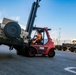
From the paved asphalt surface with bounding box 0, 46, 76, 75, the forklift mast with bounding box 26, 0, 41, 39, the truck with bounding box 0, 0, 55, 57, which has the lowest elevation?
the paved asphalt surface with bounding box 0, 46, 76, 75

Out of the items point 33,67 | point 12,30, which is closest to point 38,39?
point 12,30

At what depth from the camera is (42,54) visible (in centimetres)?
1558

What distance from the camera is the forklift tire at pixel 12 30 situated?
1222cm

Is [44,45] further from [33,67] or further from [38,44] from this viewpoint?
[33,67]

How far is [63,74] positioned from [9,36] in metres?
5.63

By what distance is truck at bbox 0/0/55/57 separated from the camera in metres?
12.4

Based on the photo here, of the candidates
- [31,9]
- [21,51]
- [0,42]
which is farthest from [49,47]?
[0,42]

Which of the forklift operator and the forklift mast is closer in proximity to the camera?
the forklift operator

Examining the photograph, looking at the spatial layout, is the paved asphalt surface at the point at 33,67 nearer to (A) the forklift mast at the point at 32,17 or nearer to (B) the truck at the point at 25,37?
(B) the truck at the point at 25,37

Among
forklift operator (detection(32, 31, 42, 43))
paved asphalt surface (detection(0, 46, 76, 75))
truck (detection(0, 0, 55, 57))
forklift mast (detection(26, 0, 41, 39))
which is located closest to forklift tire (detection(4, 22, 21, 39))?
truck (detection(0, 0, 55, 57))

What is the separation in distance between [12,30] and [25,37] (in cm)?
174

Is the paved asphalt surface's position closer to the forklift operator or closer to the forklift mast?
the forklift operator

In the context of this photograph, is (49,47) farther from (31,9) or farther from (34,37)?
(31,9)

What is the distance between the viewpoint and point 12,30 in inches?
488
